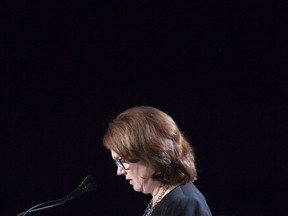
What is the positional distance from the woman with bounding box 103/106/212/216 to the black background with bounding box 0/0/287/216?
1.60 meters

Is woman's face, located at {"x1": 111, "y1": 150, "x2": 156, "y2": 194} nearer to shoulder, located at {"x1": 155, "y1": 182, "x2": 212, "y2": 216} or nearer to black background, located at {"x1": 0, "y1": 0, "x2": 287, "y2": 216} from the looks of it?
shoulder, located at {"x1": 155, "y1": 182, "x2": 212, "y2": 216}

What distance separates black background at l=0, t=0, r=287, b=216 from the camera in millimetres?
3586

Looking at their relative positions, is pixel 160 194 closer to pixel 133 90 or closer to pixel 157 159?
pixel 157 159

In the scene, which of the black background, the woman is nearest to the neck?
the woman

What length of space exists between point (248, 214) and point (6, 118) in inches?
68.0

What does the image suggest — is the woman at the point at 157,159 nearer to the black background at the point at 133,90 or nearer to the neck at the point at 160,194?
the neck at the point at 160,194

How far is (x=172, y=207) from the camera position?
1.92m

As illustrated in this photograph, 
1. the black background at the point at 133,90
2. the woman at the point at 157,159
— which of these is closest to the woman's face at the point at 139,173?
the woman at the point at 157,159

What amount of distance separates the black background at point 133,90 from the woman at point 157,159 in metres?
1.60

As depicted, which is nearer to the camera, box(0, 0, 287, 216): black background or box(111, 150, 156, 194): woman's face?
box(111, 150, 156, 194): woman's face

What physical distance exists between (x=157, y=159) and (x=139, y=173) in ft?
0.37

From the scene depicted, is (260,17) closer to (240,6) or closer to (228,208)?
(240,6)

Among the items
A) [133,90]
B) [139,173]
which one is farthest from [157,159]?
[133,90]

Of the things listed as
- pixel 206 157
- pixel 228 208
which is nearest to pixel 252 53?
pixel 206 157
